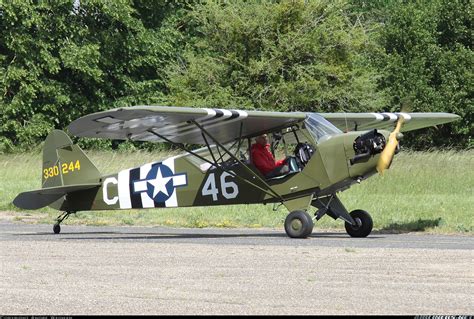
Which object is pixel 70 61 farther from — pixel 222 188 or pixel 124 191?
pixel 222 188

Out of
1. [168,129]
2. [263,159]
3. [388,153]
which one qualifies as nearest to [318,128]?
[263,159]

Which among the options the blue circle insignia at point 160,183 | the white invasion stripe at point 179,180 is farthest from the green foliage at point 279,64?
the white invasion stripe at point 179,180

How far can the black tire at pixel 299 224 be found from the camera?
17516 mm

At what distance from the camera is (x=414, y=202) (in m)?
23.4

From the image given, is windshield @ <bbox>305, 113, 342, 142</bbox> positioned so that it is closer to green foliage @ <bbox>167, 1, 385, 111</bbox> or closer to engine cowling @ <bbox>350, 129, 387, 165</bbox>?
engine cowling @ <bbox>350, 129, 387, 165</bbox>

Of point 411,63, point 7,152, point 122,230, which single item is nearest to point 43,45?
point 7,152

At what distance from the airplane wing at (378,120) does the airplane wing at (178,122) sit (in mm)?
2013

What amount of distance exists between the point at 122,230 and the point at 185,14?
37165 millimetres

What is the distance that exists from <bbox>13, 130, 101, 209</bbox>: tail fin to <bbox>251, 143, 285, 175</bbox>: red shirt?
347cm

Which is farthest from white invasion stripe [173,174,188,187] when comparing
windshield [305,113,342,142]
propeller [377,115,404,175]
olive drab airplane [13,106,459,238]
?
propeller [377,115,404,175]

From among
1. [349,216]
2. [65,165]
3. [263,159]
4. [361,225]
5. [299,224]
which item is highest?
[263,159]

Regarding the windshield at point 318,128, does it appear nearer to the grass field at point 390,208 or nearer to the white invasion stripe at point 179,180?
the white invasion stripe at point 179,180

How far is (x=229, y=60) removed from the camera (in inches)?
1705

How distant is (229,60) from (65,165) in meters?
23.3
